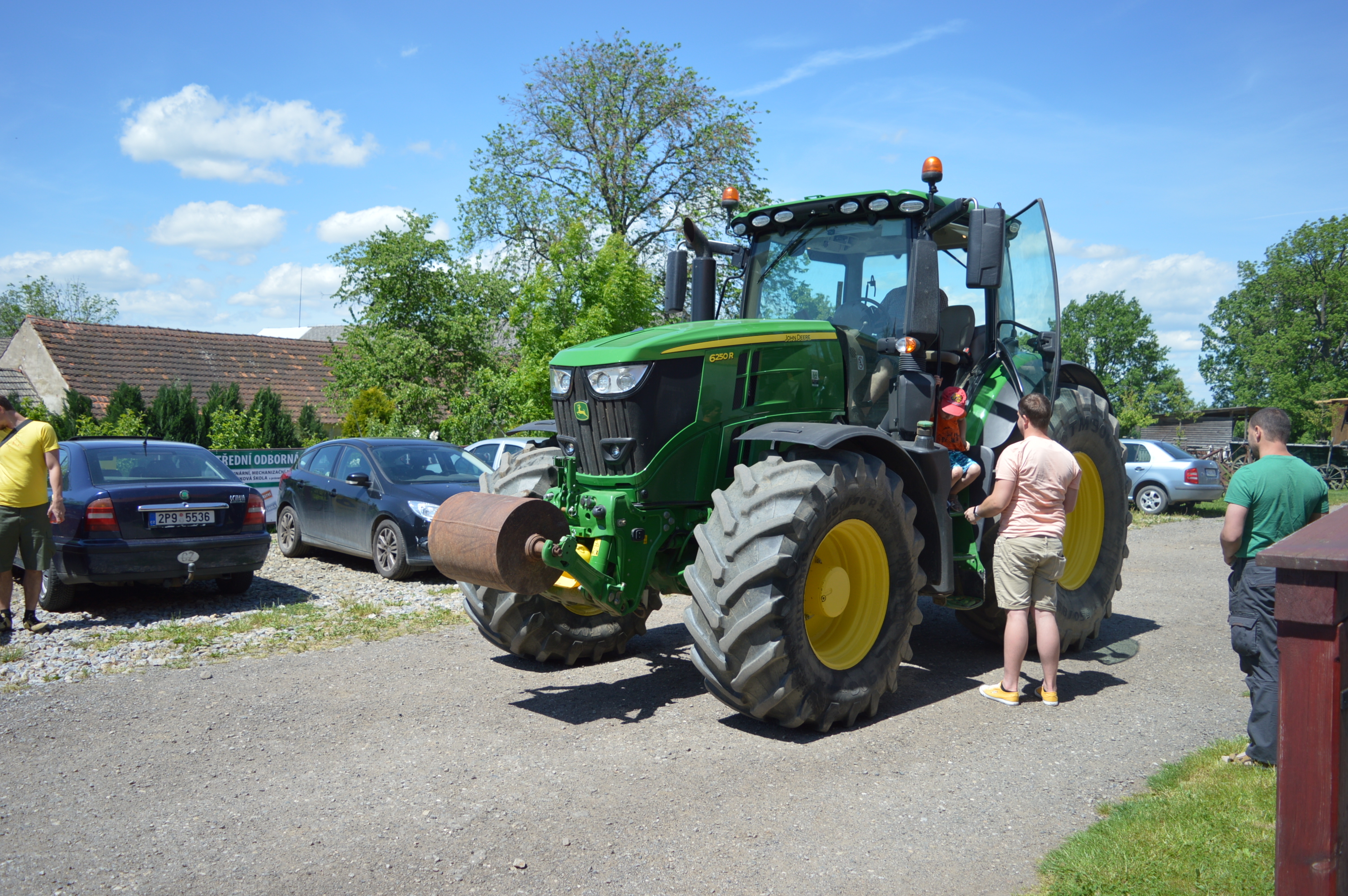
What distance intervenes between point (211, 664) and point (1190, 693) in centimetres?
665

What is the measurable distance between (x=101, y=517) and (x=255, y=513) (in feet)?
4.19

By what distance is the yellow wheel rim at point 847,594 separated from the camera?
527cm

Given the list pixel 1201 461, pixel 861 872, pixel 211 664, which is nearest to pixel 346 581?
pixel 211 664

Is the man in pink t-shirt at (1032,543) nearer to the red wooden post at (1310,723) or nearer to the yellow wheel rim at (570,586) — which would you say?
the yellow wheel rim at (570,586)

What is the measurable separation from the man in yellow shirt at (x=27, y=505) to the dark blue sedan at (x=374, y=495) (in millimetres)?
3133

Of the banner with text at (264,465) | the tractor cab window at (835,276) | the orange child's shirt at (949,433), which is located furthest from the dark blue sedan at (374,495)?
the orange child's shirt at (949,433)

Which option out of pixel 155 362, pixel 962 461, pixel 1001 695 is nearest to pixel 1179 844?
pixel 1001 695

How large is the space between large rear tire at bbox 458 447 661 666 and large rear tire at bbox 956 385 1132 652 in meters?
2.74

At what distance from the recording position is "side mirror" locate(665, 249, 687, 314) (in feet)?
22.5

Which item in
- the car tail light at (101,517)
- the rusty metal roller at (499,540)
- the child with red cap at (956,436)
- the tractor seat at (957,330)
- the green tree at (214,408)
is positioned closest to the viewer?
the rusty metal roller at (499,540)

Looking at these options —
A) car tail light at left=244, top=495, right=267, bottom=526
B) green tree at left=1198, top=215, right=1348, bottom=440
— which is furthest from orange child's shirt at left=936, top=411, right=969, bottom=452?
green tree at left=1198, top=215, right=1348, bottom=440

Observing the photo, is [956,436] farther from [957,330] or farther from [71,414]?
[71,414]

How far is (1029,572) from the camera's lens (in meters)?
5.67

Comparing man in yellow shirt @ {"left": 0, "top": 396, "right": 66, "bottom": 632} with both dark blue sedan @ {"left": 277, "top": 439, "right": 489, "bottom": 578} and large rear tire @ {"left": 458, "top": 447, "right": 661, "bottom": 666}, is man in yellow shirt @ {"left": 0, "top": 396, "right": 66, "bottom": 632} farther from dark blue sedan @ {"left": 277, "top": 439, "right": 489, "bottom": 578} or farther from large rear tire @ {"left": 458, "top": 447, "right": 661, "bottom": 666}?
large rear tire @ {"left": 458, "top": 447, "right": 661, "bottom": 666}
